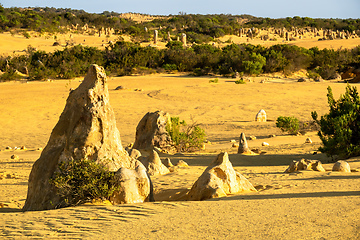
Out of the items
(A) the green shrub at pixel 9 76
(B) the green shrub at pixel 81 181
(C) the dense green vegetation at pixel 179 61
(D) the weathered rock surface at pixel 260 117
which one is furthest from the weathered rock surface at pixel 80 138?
(A) the green shrub at pixel 9 76

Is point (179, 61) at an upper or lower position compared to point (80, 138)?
upper

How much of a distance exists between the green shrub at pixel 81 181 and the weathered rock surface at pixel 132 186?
3.8 inches

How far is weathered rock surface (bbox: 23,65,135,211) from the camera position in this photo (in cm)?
593

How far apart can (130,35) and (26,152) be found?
4028cm

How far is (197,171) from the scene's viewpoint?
9.09 metres

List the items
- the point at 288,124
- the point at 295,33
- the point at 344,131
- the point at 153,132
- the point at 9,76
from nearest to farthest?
the point at 344,131, the point at 153,132, the point at 288,124, the point at 9,76, the point at 295,33

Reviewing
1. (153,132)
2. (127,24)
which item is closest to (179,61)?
(153,132)

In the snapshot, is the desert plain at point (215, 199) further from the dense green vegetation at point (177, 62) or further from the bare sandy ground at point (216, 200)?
the dense green vegetation at point (177, 62)

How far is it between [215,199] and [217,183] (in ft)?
1.06

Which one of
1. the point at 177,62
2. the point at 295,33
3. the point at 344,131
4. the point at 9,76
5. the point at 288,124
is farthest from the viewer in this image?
the point at 295,33

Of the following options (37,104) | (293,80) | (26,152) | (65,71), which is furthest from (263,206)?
(65,71)

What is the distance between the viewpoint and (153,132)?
12172 millimetres

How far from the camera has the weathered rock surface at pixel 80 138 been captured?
5.93 m

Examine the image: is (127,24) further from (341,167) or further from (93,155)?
(93,155)
